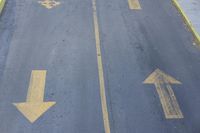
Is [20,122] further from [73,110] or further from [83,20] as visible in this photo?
[83,20]

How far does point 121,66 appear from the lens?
14383 mm

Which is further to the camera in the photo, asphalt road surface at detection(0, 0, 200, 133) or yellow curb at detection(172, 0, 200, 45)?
yellow curb at detection(172, 0, 200, 45)

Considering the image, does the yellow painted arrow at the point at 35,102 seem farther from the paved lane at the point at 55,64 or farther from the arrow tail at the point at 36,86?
the paved lane at the point at 55,64

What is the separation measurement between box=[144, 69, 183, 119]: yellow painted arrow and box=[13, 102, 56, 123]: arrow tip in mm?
3528

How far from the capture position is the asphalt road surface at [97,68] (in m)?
12.0

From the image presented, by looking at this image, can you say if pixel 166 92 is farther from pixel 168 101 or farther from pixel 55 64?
pixel 55 64

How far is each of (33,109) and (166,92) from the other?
442 cm

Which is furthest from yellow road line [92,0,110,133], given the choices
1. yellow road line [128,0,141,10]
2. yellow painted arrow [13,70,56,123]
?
yellow road line [128,0,141,10]

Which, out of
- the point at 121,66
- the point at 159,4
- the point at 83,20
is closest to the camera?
the point at 121,66

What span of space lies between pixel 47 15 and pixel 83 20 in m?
1.64

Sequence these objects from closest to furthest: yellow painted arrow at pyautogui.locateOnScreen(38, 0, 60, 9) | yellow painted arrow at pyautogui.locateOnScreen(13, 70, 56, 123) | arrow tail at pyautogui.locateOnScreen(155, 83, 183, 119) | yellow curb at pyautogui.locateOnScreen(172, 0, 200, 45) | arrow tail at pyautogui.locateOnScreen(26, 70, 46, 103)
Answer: yellow painted arrow at pyautogui.locateOnScreen(13, 70, 56, 123) < arrow tail at pyautogui.locateOnScreen(155, 83, 183, 119) < arrow tail at pyautogui.locateOnScreen(26, 70, 46, 103) < yellow curb at pyautogui.locateOnScreen(172, 0, 200, 45) < yellow painted arrow at pyautogui.locateOnScreen(38, 0, 60, 9)

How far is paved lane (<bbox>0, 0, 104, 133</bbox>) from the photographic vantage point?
1180 cm

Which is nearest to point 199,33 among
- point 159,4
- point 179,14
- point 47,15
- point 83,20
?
point 179,14

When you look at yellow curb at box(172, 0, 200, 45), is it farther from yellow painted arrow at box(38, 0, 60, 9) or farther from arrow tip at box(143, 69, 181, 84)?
yellow painted arrow at box(38, 0, 60, 9)
